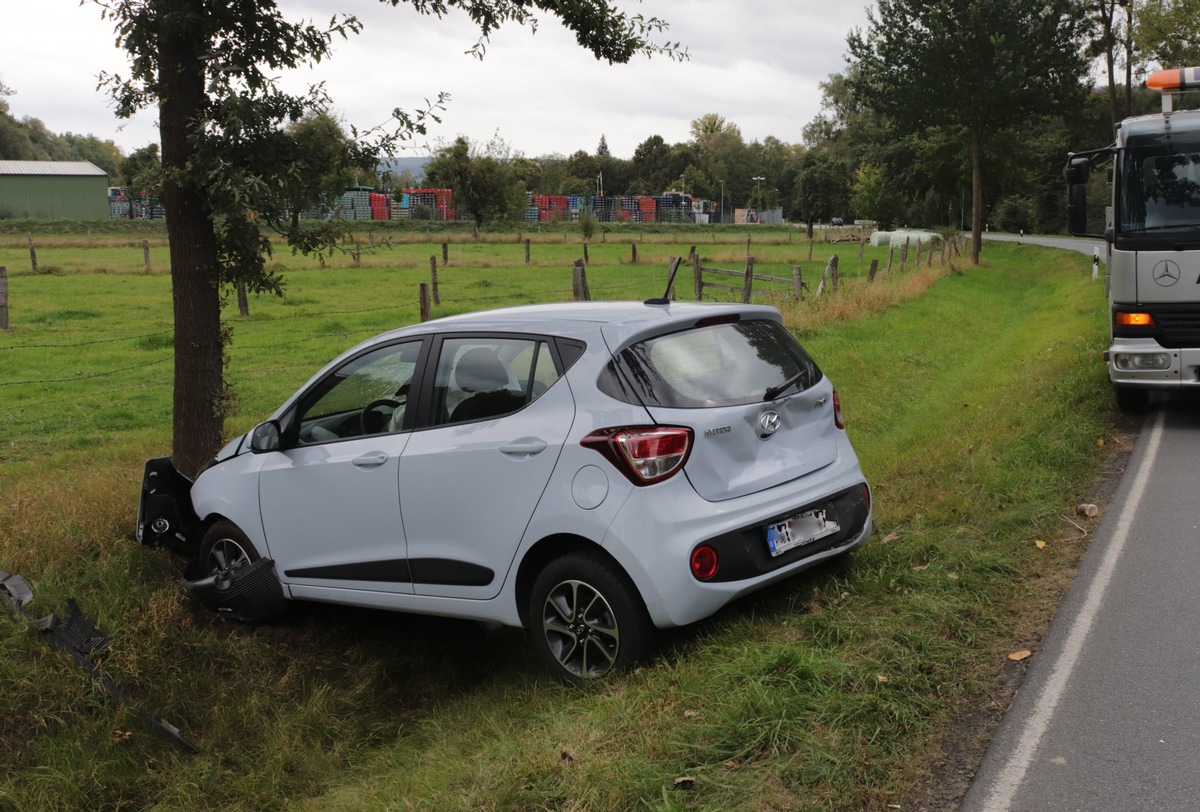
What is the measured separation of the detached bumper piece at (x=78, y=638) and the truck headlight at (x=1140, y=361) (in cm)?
890

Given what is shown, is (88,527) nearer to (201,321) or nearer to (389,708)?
(201,321)

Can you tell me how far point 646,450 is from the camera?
14.8ft

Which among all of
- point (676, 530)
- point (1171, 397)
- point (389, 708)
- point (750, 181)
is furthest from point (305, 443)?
point (750, 181)

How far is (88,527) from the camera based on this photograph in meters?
6.74

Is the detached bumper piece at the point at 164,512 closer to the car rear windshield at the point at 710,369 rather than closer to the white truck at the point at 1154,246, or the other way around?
the car rear windshield at the point at 710,369

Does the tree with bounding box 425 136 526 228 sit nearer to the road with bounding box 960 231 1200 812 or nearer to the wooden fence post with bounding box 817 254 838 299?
the wooden fence post with bounding box 817 254 838 299

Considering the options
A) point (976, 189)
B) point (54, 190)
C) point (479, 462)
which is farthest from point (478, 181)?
point (479, 462)

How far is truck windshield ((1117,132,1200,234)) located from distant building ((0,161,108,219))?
9084cm

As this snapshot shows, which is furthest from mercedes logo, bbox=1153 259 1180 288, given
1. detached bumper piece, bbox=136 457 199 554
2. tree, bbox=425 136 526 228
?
tree, bbox=425 136 526 228

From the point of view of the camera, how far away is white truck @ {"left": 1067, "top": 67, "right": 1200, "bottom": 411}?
9969 millimetres

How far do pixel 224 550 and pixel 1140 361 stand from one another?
8407 mm

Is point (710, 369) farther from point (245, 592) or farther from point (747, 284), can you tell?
point (747, 284)

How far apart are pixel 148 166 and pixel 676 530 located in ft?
15.3

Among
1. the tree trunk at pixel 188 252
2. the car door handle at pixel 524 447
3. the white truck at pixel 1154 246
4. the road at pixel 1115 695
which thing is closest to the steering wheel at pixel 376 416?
the car door handle at pixel 524 447
